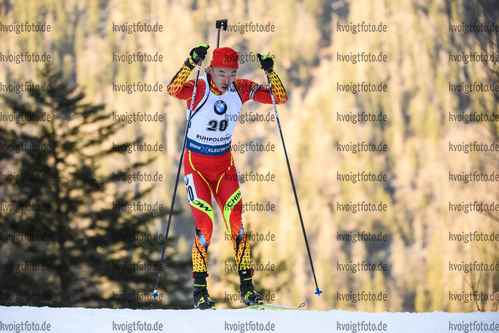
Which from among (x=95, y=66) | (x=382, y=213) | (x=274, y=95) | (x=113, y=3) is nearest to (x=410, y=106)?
(x=382, y=213)

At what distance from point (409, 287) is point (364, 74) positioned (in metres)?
40.6

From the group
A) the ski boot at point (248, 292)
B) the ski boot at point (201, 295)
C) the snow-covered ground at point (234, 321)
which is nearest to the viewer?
the snow-covered ground at point (234, 321)

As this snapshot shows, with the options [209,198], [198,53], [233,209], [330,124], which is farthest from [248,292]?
[330,124]

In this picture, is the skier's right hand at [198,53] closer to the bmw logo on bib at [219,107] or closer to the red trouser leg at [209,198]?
the bmw logo on bib at [219,107]

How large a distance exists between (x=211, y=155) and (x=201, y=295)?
1701mm

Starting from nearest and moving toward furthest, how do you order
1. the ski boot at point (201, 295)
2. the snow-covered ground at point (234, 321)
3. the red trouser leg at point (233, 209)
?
1. the snow-covered ground at point (234, 321)
2. the ski boot at point (201, 295)
3. the red trouser leg at point (233, 209)

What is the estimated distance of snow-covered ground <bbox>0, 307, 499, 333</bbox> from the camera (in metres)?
5.55

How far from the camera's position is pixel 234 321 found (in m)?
5.70

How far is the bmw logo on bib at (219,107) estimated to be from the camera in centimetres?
676

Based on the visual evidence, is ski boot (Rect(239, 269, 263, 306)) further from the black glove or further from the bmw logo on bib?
the black glove

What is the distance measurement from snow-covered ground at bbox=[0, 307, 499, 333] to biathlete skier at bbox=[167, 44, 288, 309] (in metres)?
0.76

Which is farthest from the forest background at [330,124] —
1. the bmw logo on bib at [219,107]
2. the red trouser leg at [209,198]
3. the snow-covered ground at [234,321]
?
the bmw logo on bib at [219,107]

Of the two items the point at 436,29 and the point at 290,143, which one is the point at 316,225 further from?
the point at 436,29

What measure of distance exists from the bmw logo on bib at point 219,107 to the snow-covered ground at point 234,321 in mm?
A: 2357
